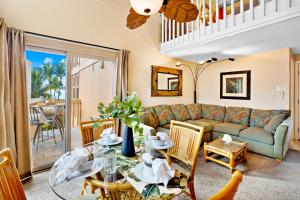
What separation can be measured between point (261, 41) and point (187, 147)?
2711mm

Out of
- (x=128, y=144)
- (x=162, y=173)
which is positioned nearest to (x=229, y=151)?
(x=128, y=144)

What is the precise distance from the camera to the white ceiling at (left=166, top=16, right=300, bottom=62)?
2438mm

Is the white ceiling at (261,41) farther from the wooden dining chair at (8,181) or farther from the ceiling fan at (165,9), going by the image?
the wooden dining chair at (8,181)

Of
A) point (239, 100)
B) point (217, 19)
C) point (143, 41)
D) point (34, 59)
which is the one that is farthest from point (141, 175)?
point (239, 100)

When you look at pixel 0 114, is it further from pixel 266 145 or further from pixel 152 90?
pixel 266 145

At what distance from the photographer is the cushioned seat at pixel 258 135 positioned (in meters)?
3.12

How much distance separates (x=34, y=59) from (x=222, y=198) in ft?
10.3

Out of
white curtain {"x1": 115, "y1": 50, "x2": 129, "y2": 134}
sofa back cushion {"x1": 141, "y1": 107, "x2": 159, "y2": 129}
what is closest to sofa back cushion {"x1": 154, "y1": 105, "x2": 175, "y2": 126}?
sofa back cushion {"x1": 141, "y1": 107, "x2": 159, "y2": 129}

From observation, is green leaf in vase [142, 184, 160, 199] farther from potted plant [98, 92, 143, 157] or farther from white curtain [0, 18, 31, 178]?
white curtain [0, 18, 31, 178]

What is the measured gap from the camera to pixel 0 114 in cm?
210

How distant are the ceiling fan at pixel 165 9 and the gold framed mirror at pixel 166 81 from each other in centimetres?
240

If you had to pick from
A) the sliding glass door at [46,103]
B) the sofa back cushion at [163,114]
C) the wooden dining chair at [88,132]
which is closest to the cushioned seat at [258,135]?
the sofa back cushion at [163,114]

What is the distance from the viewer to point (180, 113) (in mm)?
4254

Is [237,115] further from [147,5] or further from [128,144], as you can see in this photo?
[147,5]
